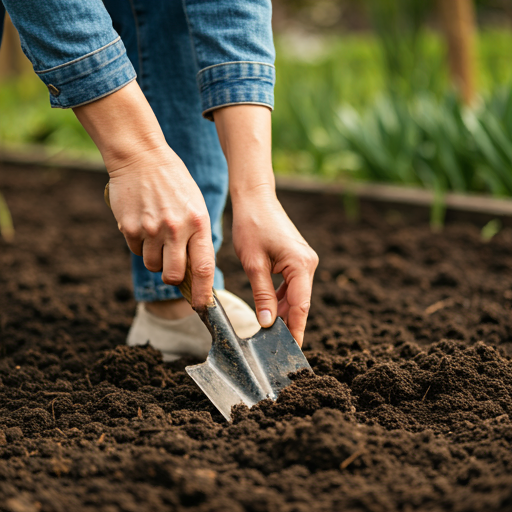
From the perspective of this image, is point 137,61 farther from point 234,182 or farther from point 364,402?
point 364,402

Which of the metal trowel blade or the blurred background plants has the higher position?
the metal trowel blade

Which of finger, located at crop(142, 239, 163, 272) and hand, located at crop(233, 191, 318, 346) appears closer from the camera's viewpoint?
finger, located at crop(142, 239, 163, 272)

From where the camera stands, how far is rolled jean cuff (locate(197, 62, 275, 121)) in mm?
1322

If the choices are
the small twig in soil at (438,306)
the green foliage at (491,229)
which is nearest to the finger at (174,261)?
the small twig in soil at (438,306)

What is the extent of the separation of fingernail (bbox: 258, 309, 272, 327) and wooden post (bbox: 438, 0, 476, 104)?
270cm

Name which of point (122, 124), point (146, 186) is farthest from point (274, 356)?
point (122, 124)

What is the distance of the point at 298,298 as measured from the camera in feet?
4.23

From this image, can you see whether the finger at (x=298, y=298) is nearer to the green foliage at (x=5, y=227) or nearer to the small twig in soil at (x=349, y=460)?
the small twig in soil at (x=349, y=460)

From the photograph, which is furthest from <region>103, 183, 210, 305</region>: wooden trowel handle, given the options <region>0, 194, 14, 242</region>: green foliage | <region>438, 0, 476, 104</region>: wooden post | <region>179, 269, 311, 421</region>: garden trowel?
<region>438, 0, 476, 104</region>: wooden post

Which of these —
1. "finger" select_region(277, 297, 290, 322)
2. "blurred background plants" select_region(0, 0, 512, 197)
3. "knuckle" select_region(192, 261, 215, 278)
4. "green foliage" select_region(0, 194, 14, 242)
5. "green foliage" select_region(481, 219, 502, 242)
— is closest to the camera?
"knuckle" select_region(192, 261, 215, 278)

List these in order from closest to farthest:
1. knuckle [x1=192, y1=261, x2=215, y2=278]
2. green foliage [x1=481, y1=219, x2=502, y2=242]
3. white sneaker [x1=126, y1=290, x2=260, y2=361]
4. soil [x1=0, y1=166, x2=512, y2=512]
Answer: soil [x1=0, y1=166, x2=512, y2=512], knuckle [x1=192, y1=261, x2=215, y2=278], white sneaker [x1=126, y1=290, x2=260, y2=361], green foliage [x1=481, y1=219, x2=502, y2=242]

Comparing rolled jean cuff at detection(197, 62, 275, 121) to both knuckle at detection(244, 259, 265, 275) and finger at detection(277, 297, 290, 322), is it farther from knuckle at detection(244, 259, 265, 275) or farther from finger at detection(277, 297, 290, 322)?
finger at detection(277, 297, 290, 322)

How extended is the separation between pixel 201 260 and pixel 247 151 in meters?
0.29

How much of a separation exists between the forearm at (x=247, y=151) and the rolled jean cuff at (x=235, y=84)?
20 millimetres
